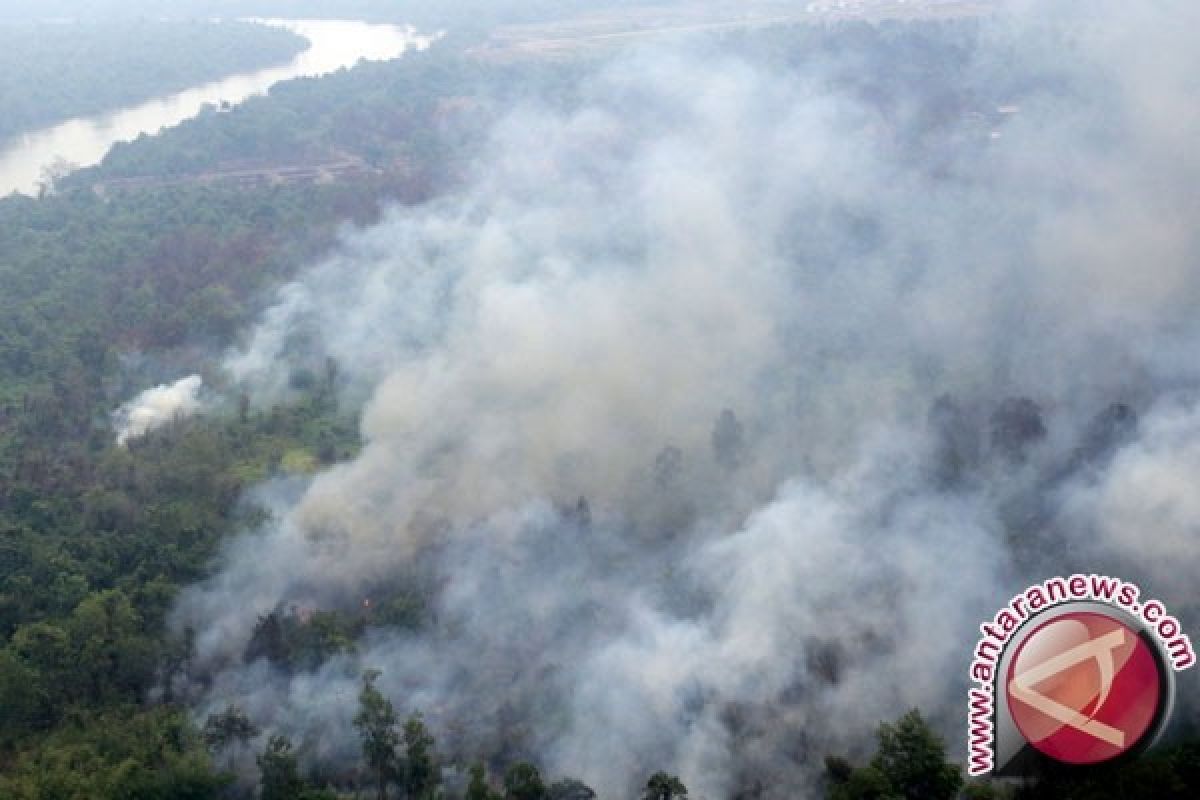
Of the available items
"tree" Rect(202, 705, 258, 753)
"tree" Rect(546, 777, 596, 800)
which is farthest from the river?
"tree" Rect(546, 777, 596, 800)

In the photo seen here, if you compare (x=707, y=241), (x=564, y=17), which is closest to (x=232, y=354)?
(x=707, y=241)

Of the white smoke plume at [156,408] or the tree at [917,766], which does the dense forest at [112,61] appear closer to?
the white smoke plume at [156,408]

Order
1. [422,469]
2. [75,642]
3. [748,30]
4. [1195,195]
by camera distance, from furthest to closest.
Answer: [748,30]
[1195,195]
[422,469]
[75,642]

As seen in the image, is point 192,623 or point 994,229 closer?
point 192,623

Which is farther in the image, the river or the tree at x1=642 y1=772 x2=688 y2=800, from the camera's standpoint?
the river

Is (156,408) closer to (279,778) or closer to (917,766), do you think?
(279,778)

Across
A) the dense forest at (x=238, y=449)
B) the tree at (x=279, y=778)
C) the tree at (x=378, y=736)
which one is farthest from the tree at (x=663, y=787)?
the tree at (x=279, y=778)

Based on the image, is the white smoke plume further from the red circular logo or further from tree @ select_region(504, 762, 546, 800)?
the red circular logo

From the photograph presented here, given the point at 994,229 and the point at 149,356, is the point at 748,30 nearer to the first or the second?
the point at 994,229
